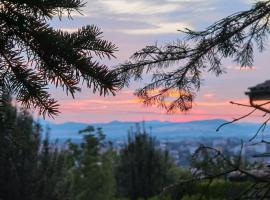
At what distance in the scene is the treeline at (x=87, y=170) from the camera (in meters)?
10.1

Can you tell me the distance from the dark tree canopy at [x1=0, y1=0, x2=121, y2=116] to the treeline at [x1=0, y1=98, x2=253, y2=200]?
224 inches

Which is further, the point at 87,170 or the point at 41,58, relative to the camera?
the point at 87,170

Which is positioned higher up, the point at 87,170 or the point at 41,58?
the point at 41,58

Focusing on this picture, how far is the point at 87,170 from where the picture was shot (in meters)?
17.9

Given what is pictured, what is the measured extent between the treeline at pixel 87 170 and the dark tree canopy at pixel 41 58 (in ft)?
18.7

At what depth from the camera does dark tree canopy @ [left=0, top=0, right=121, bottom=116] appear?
2242mm

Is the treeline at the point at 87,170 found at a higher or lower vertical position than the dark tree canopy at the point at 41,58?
lower

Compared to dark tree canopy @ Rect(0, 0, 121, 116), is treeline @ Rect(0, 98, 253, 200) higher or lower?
lower

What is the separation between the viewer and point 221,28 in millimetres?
4613

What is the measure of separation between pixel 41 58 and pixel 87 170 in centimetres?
1576

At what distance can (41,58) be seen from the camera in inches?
90.9

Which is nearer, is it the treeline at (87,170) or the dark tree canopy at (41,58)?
the dark tree canopy at (41,58)

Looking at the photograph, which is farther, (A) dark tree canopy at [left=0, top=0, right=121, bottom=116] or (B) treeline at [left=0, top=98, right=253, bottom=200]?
(B) treeline at [left=0, top=98, right=253, bottom=200]

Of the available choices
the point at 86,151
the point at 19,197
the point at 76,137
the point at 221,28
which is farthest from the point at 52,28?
the point at 76,137
